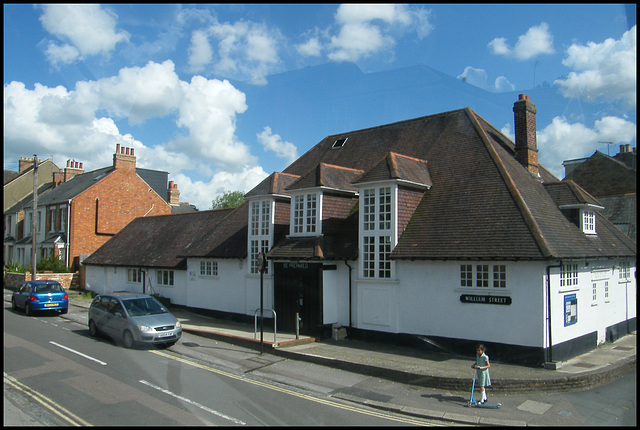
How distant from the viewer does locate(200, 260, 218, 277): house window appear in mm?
23016

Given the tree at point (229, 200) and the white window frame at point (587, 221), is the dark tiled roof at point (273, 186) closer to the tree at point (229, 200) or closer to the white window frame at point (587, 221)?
the white window frame at point (587, 221)

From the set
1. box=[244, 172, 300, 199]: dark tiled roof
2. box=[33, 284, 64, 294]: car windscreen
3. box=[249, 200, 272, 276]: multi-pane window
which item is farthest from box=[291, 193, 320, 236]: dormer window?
box=[33, 284, 64, 294]: car windscreen

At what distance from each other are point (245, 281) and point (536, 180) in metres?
12.6

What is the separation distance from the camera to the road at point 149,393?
870 centimetres

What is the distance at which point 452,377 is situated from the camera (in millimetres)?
11555

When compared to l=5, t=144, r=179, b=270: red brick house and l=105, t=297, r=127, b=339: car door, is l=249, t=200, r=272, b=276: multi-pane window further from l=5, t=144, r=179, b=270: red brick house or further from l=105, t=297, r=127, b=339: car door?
l=5, t=144, r=179, b=270: red brick house

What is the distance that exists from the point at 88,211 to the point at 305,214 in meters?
23.7

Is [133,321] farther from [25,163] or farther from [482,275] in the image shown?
[25,163]

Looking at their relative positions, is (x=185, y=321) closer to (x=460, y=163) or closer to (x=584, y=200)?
(x=460, y=163)

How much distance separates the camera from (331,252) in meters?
17.4

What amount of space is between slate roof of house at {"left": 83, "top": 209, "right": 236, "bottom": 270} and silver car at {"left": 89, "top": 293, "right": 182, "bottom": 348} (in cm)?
719

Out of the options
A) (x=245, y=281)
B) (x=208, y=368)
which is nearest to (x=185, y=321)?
(x=245, y=281)

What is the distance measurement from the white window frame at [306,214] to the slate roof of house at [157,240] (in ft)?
26.4

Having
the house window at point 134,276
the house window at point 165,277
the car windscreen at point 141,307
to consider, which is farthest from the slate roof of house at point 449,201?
the house window at point 134,276
